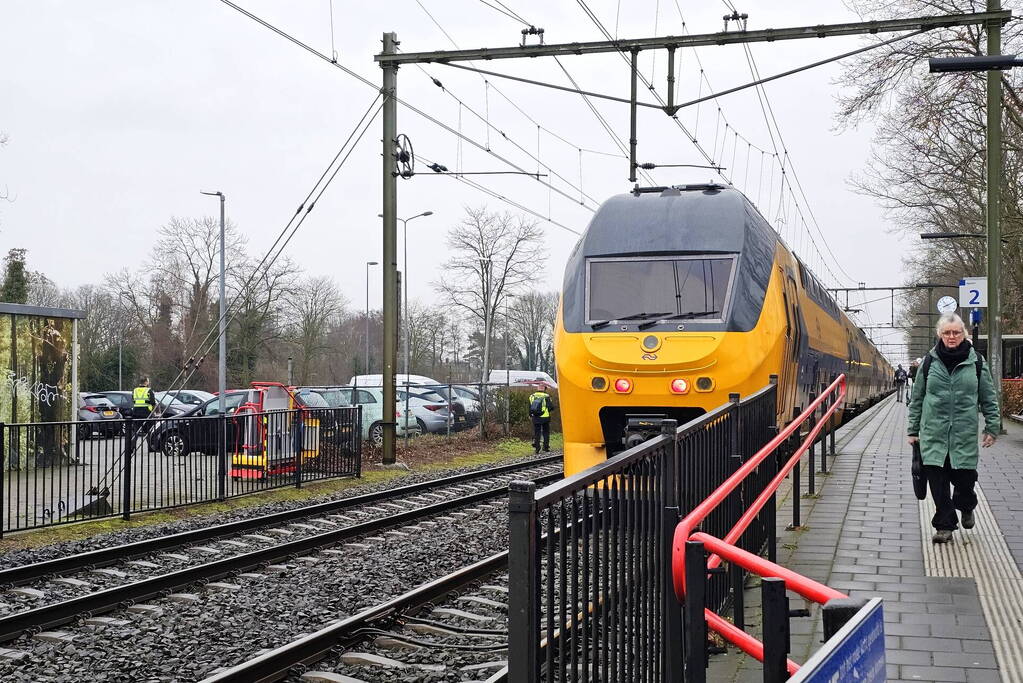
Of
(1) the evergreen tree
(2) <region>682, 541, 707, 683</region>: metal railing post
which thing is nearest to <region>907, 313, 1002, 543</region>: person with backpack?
(2) <region>682, 541, 707, 683</region>: metal railing post

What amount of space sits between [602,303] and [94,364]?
50.5 meters

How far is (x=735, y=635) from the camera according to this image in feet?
11.1

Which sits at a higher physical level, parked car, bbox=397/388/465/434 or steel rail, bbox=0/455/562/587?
parked car, bbox=397/388/465/434

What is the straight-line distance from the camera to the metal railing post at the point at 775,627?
2.32 m

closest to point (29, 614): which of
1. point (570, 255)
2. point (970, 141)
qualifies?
point (570, 255)

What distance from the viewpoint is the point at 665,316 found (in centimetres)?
1073

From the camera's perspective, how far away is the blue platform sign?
1906mm

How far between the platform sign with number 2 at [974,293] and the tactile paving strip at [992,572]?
12328mm

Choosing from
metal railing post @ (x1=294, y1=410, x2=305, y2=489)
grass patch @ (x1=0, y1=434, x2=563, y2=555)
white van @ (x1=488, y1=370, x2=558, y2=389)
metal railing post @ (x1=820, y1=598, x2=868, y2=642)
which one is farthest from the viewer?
white van @ (x1=488, y1=370, x2=558, y2=389)

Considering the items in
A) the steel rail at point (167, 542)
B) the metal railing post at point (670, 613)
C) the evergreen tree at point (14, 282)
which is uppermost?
the evergreen tree at point (14, 282)

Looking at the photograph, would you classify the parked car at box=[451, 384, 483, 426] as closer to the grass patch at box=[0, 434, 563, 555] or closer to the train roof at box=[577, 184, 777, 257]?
the grass patch at box=[0, 434, 563, 555]

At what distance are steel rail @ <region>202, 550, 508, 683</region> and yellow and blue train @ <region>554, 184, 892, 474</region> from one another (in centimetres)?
263

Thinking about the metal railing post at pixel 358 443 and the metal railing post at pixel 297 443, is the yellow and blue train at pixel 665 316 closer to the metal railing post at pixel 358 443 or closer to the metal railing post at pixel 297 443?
the metal railing post at pixel 297 443

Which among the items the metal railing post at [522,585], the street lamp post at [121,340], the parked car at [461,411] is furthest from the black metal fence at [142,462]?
the street lamp post at [121,340]
